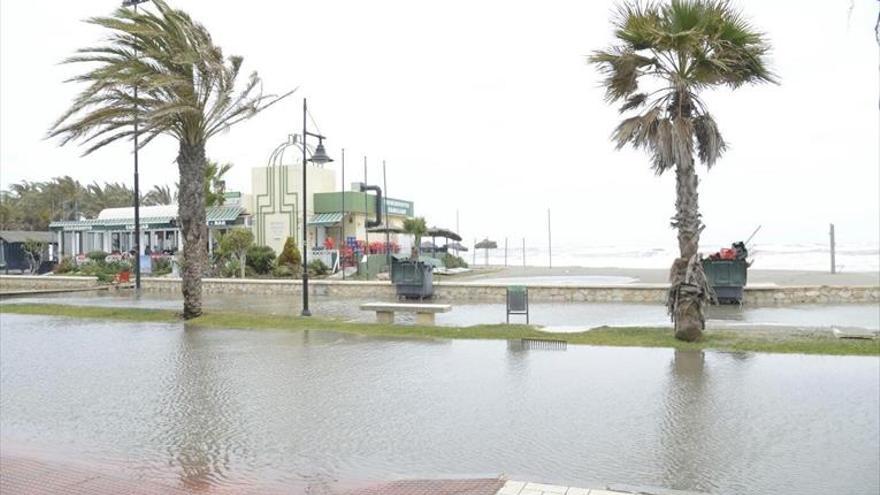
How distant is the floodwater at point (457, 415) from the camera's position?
225 inches

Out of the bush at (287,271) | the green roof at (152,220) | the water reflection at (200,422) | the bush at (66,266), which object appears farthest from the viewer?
the green roof at (152,220)

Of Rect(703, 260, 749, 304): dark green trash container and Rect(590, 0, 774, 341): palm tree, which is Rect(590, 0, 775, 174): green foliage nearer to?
Rect(590, 0, 774, 341): palm tree

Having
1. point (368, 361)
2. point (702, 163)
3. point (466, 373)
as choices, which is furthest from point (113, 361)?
point (702, 163)

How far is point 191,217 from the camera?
57.1 ft

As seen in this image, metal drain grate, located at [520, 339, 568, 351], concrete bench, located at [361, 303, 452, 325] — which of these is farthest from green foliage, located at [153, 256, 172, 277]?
metal drain grate, located at [520, 339, 568, 351]

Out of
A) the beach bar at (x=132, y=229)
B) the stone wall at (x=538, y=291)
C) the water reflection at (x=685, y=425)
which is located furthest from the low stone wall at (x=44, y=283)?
the water reflection at (x=685, y=425)

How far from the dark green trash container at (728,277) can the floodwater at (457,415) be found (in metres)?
7.95

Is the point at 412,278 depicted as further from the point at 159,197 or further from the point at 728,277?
the point at 159,197

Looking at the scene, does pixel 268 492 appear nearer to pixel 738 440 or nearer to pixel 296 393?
pixel 296 393

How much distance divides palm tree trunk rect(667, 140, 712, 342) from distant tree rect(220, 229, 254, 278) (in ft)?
75.7

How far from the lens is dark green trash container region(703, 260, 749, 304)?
1795 centimetres

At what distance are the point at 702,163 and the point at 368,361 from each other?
6.59 metres

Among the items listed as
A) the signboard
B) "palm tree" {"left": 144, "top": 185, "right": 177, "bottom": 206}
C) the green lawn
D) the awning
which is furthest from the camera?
"palm tree" {"left": 144, "top": 185, "right": 177, "bottom": 206}

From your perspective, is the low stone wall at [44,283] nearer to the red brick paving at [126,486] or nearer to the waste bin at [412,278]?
the waste bin at [412,278]
